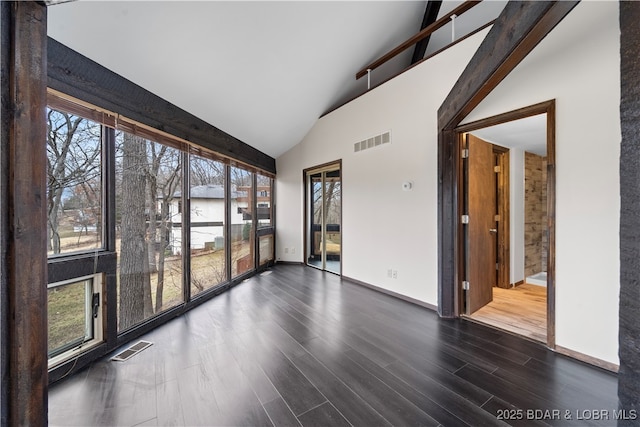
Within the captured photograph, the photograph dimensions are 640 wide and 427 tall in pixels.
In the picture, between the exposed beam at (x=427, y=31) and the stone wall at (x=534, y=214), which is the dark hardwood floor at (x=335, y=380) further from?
the exposed beam at (x=427, y=31)

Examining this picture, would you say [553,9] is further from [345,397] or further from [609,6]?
[345,397]

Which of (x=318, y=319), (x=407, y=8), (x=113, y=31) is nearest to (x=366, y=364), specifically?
(x=318, y=319)

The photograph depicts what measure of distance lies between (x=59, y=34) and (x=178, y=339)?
2.40m

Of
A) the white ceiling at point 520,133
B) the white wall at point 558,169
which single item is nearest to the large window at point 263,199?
the white wall at point 558,169

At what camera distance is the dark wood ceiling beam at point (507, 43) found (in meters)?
1.19

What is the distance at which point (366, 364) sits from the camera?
1.94 metres

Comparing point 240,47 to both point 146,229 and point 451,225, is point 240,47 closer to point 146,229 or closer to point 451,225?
point 146,229

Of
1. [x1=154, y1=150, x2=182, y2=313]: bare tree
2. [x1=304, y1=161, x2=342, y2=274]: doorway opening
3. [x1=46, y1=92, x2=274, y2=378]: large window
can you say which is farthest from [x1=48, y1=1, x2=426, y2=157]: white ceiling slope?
[x1=304, y1=161, x2=342, y2=274]: doorway opening

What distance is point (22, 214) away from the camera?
2.93 feet

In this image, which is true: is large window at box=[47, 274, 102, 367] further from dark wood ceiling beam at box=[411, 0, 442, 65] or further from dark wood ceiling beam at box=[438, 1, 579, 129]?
dark wood ceiling beam at box=[411, 0, 442, 65]

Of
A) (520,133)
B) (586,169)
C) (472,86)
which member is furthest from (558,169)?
(520,133)

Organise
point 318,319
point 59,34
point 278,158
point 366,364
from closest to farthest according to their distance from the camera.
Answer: point 59,34, point 366,364, point 318,319, point 278,158

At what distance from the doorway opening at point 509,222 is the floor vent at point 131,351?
3099mm

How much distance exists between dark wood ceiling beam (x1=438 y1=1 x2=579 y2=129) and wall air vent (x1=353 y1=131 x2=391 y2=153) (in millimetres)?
1276
